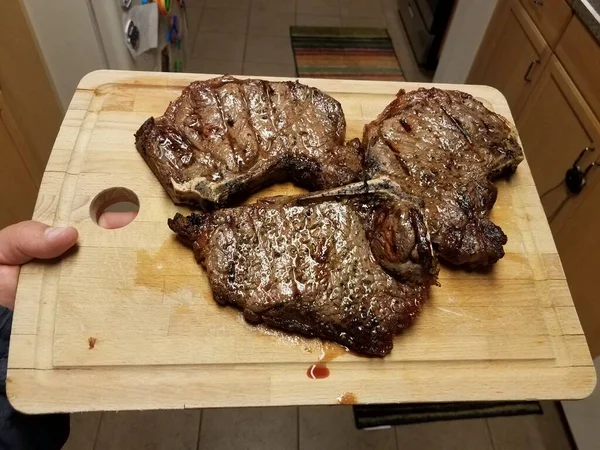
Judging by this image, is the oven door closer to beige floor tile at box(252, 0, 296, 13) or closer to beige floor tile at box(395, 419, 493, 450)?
beige floor tile at box(252, 0, 296, 13)

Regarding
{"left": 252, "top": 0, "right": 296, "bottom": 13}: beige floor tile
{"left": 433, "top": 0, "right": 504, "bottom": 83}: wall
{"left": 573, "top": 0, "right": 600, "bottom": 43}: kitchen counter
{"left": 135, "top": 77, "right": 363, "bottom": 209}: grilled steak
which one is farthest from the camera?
{"left": 252, "top": 0, "right": 296, "bottom": 13}: beige floor tile

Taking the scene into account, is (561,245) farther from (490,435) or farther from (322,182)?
(322,182)

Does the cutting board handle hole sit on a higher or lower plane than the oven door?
higher

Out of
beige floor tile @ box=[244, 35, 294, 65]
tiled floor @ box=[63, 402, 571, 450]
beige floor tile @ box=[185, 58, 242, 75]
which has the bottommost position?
tiled floor @ box=[63, 402, 571, 450]

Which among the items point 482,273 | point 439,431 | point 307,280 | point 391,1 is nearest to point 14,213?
point 307,280

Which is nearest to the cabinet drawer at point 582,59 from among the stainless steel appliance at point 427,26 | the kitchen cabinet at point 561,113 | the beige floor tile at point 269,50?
the kitchen cabinet at point 561,113

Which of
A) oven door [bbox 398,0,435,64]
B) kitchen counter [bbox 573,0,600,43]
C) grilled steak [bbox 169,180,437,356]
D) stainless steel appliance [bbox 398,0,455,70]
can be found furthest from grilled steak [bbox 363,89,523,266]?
oven door [bbox 398,0,435,64]
